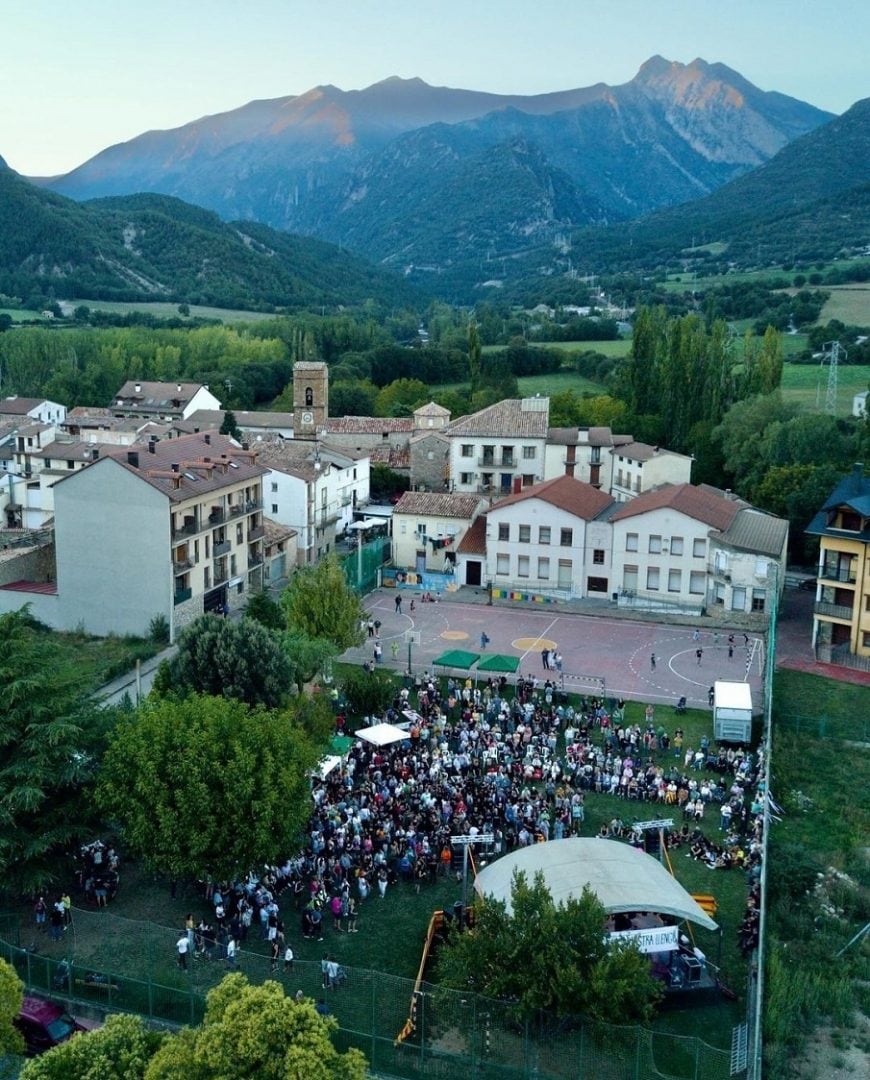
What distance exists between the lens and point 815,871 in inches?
1095

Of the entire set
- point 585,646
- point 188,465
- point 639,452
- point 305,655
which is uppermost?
point 188,465

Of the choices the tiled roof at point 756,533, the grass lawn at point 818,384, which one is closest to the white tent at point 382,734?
the tiled roof at point 756,533

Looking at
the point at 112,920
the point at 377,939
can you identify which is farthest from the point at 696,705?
the point at 112,920

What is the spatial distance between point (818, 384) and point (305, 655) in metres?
77.7

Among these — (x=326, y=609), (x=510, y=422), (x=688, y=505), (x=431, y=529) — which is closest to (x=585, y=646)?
(x=688, y=505)

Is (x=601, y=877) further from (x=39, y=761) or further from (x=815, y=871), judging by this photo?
(x=39, y=761)

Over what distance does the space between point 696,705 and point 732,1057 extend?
2194 cm

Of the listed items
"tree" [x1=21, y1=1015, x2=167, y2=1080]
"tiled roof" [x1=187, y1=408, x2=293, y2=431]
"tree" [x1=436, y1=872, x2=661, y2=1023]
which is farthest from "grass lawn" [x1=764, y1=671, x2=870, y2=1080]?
"tiled roof" [x1=187, y1=408, x2=293, y2=431]

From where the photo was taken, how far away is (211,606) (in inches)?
2000

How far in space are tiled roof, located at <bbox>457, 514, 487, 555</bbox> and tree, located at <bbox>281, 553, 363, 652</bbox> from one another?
1552cm

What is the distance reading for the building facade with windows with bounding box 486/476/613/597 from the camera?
55625 mm

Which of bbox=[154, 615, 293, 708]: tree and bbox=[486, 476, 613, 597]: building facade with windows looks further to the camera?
bbox=[486, 476, 613, 597]: building facade with windows

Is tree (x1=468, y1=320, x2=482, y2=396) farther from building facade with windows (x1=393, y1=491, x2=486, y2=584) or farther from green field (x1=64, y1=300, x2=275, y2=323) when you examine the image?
green field (x1=64, y1=300, x2=275, y2=323)

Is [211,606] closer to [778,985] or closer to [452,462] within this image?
[452,462]
